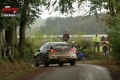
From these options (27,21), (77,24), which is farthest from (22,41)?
(77,24)

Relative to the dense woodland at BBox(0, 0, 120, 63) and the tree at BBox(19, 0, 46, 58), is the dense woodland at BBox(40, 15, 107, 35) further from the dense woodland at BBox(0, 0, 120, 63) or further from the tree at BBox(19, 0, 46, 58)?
the dense woodland at BBox(0, 0, 120, 63)

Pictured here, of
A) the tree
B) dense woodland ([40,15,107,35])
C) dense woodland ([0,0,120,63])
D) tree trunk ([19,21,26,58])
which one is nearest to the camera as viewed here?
dense woodland ([0,0,120,63])

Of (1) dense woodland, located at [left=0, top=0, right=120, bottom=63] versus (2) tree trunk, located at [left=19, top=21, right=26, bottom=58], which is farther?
(2) tree trunk, located at [left=19, top=21, right=26, bottom=58]

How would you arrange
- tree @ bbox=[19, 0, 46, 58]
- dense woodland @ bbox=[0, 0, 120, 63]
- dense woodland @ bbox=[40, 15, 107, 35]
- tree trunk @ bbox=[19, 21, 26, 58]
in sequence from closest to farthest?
dense woodland @ bbox=[0, 0, 120, 63]
tree @ bbox=[19, 0, 46, 58]
tree trunk @ bbox=[19, 21, 26, 58]
dense woodland @ bbox=[40, 15, 107, 35]

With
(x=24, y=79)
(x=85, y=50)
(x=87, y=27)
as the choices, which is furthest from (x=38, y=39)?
(x=24, y=79)

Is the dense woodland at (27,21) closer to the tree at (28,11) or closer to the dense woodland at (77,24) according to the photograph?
the tree at (28,11)

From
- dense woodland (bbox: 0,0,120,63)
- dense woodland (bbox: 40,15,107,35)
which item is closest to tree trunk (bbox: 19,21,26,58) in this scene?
dense woodland (bbox: 0,0,120,63)

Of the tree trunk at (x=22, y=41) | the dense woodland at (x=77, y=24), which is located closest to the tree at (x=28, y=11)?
the tree trunk at (x=22, y=41)

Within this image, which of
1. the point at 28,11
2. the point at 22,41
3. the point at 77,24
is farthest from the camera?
the point at 77,24

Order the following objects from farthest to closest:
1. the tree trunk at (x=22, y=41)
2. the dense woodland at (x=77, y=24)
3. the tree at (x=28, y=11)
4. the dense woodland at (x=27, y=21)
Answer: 1. the dense woodland at (x=77, y=24)
2. the tree trunk at (x=22, y=41)
3. the tree at (x=28, y=11)
4. the dense woodland at (x=27, y=21)

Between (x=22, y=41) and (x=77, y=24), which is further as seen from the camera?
(x=77, y=24)

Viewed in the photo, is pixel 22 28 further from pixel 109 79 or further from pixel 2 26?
pixel 109 79

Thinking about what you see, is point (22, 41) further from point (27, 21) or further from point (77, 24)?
point (77, 24)

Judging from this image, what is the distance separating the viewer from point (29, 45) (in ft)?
112
